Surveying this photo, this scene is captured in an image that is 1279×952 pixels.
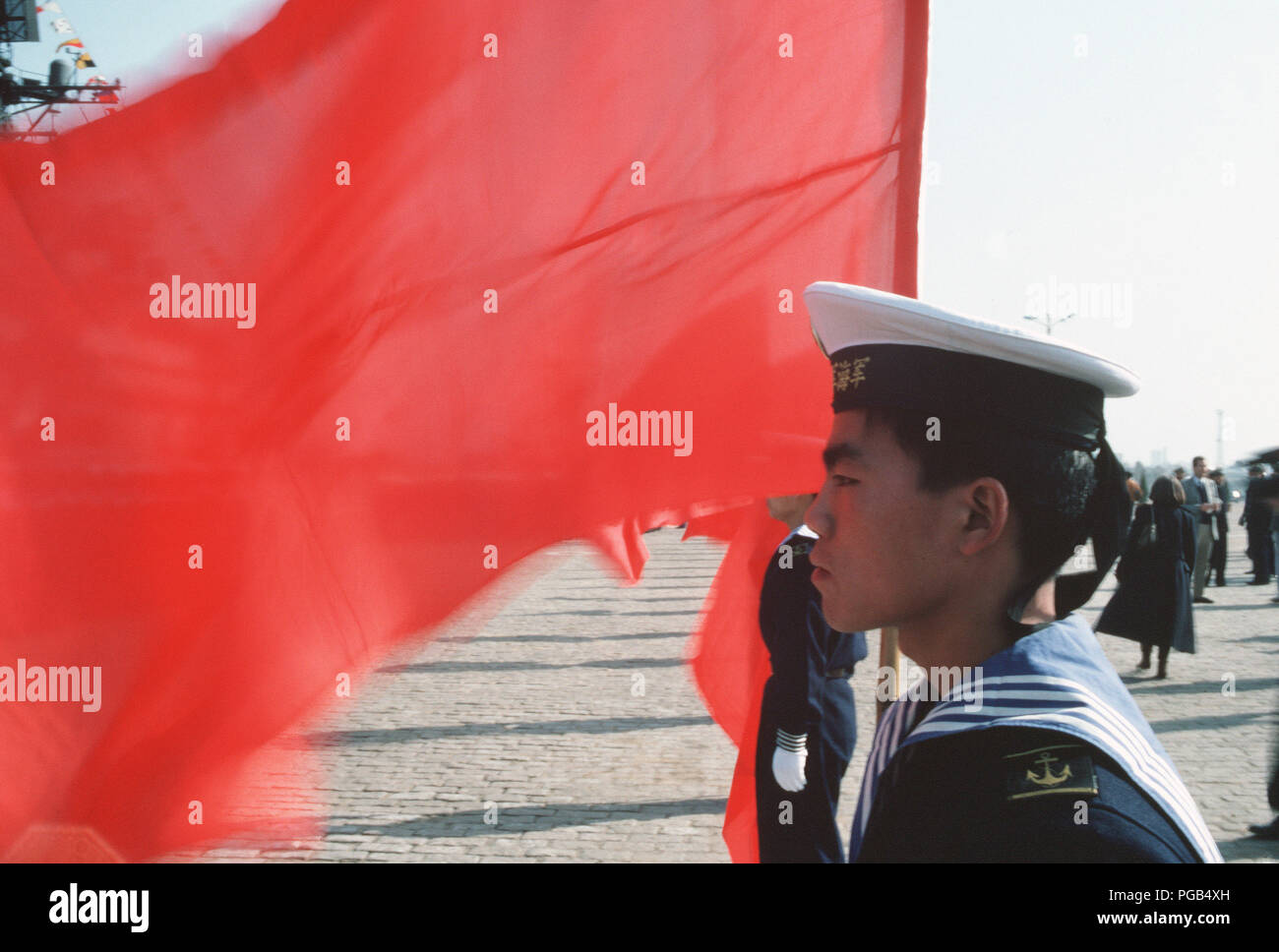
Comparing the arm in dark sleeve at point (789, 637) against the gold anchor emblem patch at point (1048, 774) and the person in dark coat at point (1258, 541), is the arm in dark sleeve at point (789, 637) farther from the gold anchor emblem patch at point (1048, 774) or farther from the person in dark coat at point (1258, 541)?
the person in dark coat at point (1258, 541)

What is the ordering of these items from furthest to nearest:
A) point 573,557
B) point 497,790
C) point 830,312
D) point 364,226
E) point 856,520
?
point 573,557 → point 497,790 → point 364,226 → point 830,312 → point 856,520

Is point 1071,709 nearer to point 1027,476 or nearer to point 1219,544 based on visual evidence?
point 1027,476

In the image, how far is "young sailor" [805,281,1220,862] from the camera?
50.3 inches

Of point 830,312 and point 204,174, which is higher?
point 204,174

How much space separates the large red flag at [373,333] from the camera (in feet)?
7.16

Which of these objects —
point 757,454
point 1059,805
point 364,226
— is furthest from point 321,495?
point 1059,805

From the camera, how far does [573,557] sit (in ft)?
71.1

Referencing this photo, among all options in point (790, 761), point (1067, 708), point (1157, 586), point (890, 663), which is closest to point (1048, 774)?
point (1067, 708)

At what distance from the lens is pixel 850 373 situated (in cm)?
173

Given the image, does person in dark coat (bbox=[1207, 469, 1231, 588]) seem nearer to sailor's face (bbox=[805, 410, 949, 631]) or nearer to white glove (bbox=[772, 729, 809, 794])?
white glove (bbox=[772, 729, 809, 794])

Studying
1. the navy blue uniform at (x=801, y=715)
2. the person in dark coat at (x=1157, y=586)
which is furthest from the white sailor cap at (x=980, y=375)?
the person in dark coat at (x=1157, y=586)

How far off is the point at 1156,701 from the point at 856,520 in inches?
308
